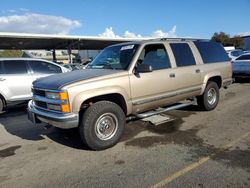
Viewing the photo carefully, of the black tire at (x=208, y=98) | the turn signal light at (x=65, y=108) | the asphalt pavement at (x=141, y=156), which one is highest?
the turn signal light at (x=65, y=108)

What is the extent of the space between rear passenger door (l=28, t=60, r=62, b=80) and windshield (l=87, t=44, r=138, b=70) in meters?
3.40

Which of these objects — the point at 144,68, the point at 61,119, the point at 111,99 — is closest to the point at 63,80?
the point at 61,119

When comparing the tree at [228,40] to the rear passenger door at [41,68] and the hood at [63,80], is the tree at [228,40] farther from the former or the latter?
the hood at [63,80]

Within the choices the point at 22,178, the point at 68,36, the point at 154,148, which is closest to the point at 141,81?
the point at 154,148

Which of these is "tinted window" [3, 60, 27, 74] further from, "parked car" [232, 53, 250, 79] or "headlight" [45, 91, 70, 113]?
"parked car" [232, 53, 250, 79]

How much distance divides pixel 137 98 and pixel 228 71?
390cm

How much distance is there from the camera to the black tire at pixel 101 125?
4.62 metres

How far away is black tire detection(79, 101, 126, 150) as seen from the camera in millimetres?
4625

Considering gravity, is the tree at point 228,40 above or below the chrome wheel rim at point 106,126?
above

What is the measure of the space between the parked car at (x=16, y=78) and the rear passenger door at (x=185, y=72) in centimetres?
490

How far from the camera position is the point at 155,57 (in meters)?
5.88

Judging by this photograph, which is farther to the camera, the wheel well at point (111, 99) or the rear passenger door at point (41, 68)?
the rear passenger door at point (41, 68)

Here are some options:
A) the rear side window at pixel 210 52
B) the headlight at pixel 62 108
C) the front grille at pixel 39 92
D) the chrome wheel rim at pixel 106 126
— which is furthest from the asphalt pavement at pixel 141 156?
the rear side window at pixel 210 52

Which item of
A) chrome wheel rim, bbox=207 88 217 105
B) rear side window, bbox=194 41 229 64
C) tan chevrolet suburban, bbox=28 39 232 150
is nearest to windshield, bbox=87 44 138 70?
tan chevrolet suburban, bbox=28 39 232 150
